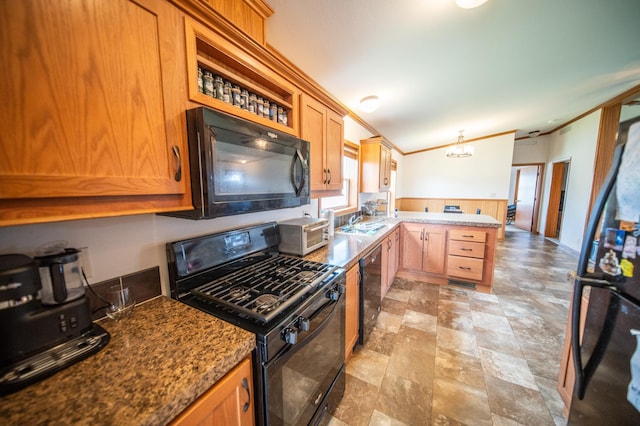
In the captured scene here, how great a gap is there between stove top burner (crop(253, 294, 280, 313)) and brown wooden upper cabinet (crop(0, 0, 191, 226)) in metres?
0.52

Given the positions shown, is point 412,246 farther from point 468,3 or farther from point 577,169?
point 577,169

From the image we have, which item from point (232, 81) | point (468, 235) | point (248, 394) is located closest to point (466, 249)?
point (468, 235)

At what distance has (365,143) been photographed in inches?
126

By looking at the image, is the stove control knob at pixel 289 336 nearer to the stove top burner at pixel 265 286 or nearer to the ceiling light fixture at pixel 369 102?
the stove top burner at pixel 265 286

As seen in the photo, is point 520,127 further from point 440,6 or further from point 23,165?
point 23,165

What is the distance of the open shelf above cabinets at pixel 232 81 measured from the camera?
85 cm

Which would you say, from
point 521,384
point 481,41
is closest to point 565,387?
point 521,384

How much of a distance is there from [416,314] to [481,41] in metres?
2.57

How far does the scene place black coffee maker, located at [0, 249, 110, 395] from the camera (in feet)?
1.84

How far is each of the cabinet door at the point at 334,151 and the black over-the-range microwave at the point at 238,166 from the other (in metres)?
0.53

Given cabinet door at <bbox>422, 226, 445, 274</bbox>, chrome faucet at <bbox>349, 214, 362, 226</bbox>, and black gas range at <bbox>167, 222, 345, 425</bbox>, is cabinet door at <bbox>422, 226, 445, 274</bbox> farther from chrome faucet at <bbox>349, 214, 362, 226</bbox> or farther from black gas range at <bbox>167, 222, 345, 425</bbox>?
black gas range at <bbox>167, 222, 345, 425</bbox>

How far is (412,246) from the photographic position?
3248 millimetres

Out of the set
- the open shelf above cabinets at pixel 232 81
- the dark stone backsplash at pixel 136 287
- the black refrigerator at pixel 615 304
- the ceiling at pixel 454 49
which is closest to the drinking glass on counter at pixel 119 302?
the dark stone backsplash at pixel 136 287

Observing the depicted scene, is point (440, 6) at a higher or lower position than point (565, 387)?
higher
